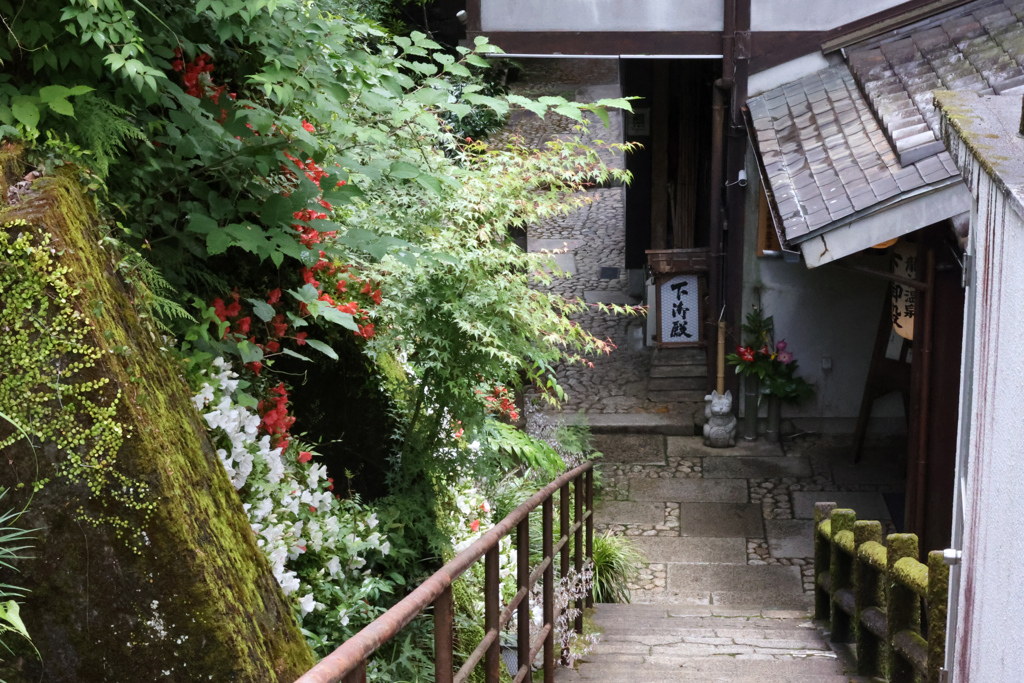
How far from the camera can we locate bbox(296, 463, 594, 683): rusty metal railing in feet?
4.67

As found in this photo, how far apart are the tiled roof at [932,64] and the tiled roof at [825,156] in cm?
14

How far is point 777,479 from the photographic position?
8648 mm

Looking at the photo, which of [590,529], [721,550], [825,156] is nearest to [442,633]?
[590,529]

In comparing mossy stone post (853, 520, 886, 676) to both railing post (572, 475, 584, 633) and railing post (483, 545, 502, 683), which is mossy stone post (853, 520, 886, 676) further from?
railing post (483, 545, 502, 683)

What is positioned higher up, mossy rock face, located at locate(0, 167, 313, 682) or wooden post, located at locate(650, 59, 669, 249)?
wooden post, located at locate(650, 59, 669, 249)

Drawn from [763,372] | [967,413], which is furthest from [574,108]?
[763,372]

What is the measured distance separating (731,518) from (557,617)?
4.11 metres

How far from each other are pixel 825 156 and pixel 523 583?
523cm

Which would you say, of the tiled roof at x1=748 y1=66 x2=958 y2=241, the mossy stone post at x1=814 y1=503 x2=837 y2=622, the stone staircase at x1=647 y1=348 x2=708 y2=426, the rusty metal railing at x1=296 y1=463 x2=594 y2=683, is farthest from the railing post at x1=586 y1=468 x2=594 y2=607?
the stone staircase at x1=647 y1=348 x2=708 y2=426

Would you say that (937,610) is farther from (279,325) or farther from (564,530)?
(279,325)

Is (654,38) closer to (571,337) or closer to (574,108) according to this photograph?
(571,337)

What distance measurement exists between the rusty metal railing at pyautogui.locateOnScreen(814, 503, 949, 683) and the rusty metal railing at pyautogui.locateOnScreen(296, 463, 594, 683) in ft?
4.56

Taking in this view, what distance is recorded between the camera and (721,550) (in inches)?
288

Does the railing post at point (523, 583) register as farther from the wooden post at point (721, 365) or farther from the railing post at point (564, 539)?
the wooden post at point (721, 365)
